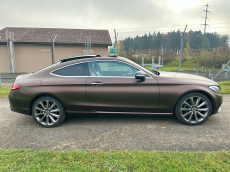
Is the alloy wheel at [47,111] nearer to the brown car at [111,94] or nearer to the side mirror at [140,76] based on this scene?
the brown car at [111,94]

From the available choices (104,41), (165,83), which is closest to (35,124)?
(165,83)

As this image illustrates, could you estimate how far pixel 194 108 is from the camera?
3.60 m

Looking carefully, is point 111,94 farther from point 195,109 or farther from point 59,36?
point 59,36

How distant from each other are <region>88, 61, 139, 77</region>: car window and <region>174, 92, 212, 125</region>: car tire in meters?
1.24

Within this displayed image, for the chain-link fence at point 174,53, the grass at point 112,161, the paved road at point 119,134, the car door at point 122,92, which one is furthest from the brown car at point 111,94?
the chain-link fence at point 174,53

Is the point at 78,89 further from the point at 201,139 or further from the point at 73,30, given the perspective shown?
the point at 73,30

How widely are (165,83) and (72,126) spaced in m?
2.27

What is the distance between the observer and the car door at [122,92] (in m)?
3.56

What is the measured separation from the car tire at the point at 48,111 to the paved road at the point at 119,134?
0.15 meters

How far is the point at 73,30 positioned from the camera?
1942cm

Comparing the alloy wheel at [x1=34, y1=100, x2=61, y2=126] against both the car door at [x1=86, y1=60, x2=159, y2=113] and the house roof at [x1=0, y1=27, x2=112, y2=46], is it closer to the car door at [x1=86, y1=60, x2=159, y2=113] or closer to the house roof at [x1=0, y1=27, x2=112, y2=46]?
the car door at [x1=86, y1=60, x2=159, y2=113]

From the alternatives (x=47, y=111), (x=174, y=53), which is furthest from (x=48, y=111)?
(x=174, y=53)

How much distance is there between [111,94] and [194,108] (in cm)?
182

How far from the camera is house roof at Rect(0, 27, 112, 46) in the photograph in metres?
Answer: 16.1
